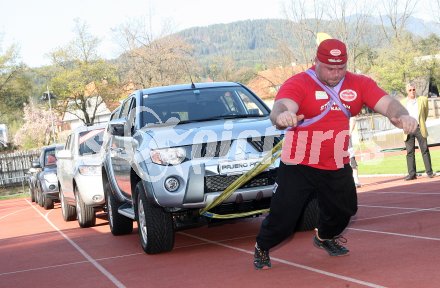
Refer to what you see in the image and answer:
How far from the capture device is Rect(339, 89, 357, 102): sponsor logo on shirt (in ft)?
21.3

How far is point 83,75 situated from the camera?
6969 cm

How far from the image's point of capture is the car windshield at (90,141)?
14867mm

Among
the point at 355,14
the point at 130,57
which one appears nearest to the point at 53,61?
the point at 130,57

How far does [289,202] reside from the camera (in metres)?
6.76

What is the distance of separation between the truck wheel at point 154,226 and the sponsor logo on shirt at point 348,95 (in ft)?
10.0

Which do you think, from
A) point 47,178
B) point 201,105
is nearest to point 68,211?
point 47,178

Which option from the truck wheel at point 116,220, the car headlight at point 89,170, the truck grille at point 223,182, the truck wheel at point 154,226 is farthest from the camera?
the car headlight at point 89,170

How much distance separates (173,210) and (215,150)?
2.63ft

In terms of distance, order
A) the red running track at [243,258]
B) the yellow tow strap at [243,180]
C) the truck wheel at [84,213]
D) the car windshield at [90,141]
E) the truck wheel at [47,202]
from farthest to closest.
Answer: the truck wheel at [47,202] → the car windshield at [90,141] → the truck wheel at [84,213] → the yellow tow strap at [243,180] → the red running track at [243,258]

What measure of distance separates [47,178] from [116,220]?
1118cm

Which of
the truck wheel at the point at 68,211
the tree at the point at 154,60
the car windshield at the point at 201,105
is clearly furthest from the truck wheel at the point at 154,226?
the tree at the point at 154,60

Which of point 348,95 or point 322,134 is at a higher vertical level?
point 348,95

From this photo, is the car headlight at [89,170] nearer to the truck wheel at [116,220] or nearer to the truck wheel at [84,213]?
the truck wheel at [84,213]

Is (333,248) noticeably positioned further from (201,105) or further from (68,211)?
(68,211)
